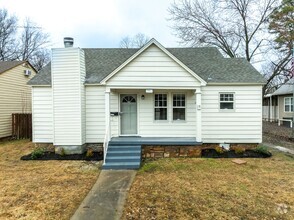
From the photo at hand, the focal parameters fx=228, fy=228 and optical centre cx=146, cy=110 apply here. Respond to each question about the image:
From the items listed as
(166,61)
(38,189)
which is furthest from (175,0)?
(38,189)

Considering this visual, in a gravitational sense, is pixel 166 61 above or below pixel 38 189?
above

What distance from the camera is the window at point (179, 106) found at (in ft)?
35.0

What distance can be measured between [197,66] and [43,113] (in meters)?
7.99

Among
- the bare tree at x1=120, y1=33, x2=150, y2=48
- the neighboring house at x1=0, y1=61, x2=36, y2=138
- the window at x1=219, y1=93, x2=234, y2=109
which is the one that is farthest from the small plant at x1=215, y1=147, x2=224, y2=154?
the bare tree at x1=120, y1=33, x2=150, y2=48

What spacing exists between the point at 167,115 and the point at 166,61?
2515mm

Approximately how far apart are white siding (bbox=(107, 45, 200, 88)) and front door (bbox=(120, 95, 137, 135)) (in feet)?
4.29

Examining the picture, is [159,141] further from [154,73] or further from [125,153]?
[154,73]

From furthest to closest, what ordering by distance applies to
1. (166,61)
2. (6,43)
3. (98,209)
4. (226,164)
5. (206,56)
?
(6,43)
(206,56)
(166,61)
(226,164)
(98,209)

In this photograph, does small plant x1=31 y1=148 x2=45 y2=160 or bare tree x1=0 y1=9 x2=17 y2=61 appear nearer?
small plant x1=31 y1=148 x2=45 y2=160

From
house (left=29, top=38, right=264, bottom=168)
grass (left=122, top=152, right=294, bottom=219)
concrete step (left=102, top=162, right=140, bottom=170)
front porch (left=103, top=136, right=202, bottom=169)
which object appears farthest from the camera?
house (left=29, top=38, right=264, bottom=168)

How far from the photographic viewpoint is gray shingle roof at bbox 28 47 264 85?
34.4 ft

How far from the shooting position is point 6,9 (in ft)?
116

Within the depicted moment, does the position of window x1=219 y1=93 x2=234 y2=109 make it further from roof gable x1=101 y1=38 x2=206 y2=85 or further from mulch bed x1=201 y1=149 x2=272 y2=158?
mulch bed x1=201 y1=149 x2=272 y2=158

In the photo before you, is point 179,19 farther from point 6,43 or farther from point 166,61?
point 6,43
